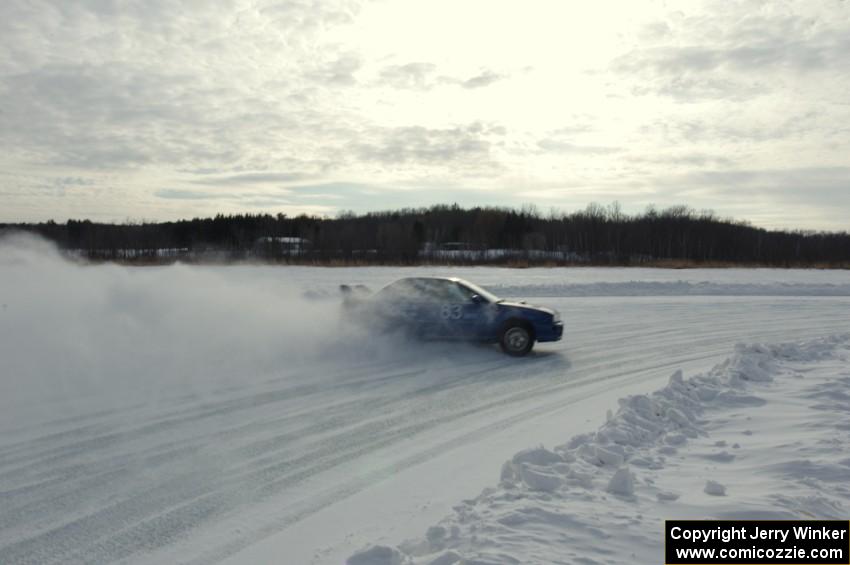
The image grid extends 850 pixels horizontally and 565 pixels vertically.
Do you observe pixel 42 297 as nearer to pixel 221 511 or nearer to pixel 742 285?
pixel 221 511

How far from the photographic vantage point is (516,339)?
1206 centimetres

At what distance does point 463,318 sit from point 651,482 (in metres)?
7.32

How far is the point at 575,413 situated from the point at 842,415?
287cm

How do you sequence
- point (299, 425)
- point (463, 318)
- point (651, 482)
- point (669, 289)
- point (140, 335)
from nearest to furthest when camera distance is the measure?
1. point (651, 482)
2. point (299, 425)
3. point (140, 335)
4. point (463, 318)
5. point (669, 289)

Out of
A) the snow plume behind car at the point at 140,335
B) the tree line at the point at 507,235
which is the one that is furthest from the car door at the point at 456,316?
the tree line at the point at 507,235

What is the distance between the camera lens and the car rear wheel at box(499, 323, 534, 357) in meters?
12.0

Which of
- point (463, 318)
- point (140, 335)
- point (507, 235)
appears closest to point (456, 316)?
point (463, 318)

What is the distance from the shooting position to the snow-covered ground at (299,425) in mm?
4398

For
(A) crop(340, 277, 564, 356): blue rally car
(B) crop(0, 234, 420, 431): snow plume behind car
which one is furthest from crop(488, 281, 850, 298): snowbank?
(B) crop(0, 234, 420, 431): snow plume behind car

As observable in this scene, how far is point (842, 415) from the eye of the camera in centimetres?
696

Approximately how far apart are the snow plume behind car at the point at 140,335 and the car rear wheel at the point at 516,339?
6.46ft

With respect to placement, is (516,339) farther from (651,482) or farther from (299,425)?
(651,482)

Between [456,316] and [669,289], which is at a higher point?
[669,289]

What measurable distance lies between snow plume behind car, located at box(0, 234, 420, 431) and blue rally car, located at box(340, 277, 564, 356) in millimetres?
509
